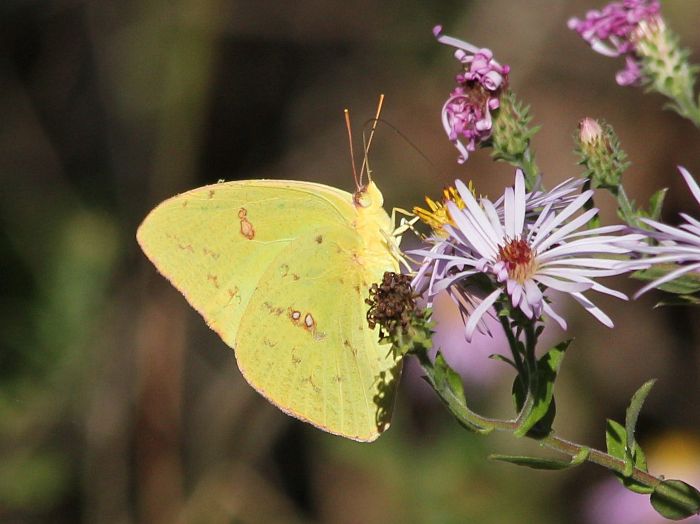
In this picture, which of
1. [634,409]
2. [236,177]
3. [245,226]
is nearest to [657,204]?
[634,409]

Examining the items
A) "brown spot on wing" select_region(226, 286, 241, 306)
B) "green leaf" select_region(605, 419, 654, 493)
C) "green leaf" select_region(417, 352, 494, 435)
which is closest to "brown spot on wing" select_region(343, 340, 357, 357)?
"brown spot on wing" select_region(226, 286, 241, 306)

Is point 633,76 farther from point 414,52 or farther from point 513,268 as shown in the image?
point 414,52

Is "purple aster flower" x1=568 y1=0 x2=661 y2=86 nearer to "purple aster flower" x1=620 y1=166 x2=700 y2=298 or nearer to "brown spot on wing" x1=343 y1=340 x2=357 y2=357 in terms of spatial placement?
"purple aster flower" x1=620 y1=166 x2=700 y2=298

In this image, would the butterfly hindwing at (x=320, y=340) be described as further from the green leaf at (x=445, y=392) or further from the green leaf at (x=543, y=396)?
the green leaf at (x=543, y=396)

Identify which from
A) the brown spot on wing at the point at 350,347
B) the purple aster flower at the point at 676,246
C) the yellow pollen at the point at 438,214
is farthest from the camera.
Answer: the brown spot on wing at the point at 350,347

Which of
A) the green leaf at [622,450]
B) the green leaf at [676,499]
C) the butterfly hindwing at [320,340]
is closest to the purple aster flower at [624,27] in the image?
the butterfly hindwing at [320,340]

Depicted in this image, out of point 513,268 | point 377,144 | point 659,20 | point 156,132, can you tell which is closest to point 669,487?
point 513,268
